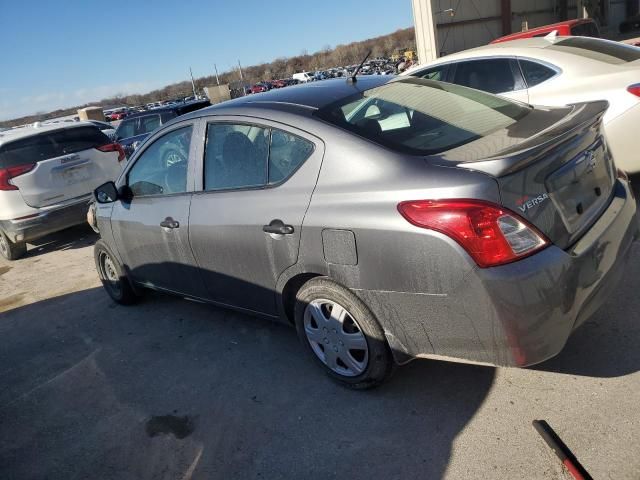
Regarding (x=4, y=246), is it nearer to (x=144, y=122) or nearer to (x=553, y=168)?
(x=144, y=122)

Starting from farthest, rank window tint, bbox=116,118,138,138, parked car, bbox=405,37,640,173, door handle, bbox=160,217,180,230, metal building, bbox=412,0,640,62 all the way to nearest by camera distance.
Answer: metal building, bbox=412,0,640,62 < window tint, bbox=116,118,138,138 < parked car, bbox=405,37,640,173 < door handle, bbox=160,217,180,230

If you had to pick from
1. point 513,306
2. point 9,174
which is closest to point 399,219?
point 513,306

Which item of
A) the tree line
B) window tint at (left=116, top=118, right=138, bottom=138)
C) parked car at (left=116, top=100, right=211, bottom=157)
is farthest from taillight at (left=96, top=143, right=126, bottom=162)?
the tree line

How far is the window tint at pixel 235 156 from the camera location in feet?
10.4

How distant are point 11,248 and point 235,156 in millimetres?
5870

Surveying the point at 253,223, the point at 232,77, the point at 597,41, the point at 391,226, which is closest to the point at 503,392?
the point at 391,226

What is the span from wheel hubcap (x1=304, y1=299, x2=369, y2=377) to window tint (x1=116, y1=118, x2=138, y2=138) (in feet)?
34.9

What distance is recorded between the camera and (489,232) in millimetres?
2199

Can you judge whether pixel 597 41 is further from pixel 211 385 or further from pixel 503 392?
pixel 211 385

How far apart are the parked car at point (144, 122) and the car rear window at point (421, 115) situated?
930 centimetres

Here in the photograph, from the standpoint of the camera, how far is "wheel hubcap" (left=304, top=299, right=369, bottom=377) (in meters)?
2.83

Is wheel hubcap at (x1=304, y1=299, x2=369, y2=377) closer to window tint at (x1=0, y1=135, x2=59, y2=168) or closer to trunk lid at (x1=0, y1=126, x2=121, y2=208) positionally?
trunk lid at (x1=0, y1=126, x2=121, y2=208)

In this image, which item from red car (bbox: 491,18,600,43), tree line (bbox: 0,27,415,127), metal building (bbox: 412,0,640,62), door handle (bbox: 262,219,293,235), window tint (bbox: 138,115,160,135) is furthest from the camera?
tree line (bbox: 0,27,415,127)

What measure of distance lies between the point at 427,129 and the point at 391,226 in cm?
75
